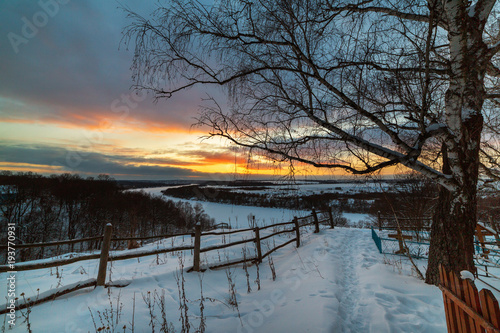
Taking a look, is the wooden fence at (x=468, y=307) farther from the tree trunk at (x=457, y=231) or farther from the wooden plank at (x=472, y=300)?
the tree trunk at (x=457, y=231)

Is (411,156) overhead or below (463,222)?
overhead

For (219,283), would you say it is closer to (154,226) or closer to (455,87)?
(455,87)

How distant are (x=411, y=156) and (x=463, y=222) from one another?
170 cm

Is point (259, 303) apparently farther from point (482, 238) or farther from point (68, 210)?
point (68, 210)

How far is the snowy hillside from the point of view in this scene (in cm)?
285

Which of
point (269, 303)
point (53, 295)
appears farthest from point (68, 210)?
point (269, 303)

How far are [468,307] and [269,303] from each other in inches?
107

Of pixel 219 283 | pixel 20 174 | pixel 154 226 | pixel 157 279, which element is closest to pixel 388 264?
pixel 219 283

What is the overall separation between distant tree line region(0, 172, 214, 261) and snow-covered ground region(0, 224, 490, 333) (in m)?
16.4

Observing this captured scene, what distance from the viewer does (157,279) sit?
4.68 meters

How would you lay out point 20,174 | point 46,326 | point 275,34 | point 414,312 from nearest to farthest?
point 46,326, point 275,34, point 414,312, point 20,174

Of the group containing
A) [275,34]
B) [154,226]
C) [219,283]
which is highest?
[275,34]

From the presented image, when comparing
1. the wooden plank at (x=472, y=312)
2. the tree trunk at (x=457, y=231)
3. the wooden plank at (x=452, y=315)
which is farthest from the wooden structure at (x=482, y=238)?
the wooden plank at (x=472, y=312)

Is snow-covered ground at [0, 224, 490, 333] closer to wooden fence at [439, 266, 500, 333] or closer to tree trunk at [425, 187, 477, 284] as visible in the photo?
tree trunk at [425, 187, 477, 284]
